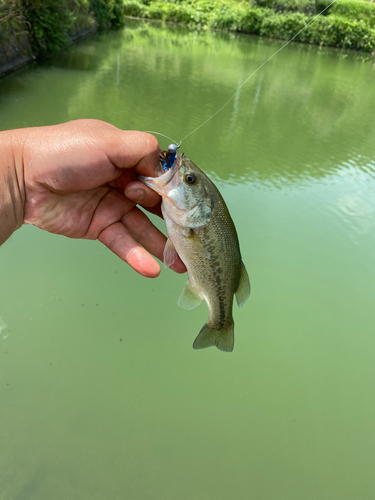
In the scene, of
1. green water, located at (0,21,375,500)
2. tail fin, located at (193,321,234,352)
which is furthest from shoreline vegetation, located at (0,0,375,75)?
tail fin, located at (193,321,234,352)

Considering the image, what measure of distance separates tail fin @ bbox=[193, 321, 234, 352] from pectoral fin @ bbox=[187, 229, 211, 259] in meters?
0.50

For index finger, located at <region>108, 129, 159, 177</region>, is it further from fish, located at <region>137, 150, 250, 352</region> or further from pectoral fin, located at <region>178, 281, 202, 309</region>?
pectoral fin, located at <region>178, 281, 202, 309</region>

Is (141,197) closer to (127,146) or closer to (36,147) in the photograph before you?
(127,146)

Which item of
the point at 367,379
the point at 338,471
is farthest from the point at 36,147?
the point at 367,379

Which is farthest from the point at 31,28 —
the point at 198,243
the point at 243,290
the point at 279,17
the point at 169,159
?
the point at 279,17

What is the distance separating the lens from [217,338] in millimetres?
2156

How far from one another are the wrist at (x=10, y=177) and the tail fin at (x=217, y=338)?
4.52ft

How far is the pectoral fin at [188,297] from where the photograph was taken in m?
2.17

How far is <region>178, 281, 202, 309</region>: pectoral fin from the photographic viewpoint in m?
2.17

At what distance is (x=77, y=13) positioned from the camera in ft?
56.1

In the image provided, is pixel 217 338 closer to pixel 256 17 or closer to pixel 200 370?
pixel 200 370

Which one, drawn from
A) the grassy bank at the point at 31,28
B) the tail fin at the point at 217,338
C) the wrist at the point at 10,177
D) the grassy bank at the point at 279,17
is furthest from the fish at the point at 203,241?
the grassy bank at the point at 279,17

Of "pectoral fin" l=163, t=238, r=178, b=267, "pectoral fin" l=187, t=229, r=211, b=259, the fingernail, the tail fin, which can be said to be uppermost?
the fingernail

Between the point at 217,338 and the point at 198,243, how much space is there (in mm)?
644
